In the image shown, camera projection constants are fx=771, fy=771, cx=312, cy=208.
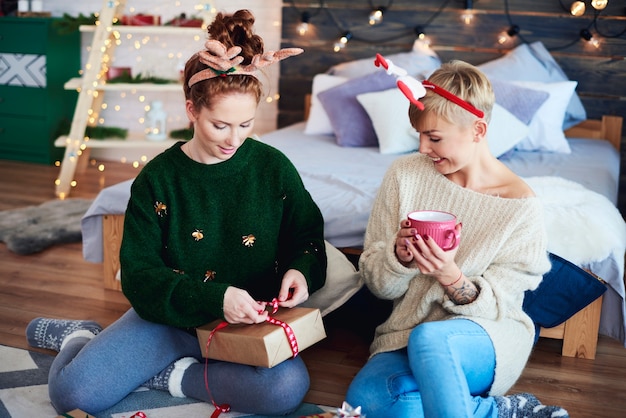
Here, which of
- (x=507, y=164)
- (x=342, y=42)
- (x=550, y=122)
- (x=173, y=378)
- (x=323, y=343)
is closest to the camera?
(x=173, y=378)

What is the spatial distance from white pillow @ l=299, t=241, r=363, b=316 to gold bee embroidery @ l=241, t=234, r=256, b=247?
0.29 m

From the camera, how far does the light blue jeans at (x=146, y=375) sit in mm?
1812

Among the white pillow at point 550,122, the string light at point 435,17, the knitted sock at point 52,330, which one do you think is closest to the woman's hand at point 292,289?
the knitted sock at point 52,330

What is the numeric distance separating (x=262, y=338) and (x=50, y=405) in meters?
0.63

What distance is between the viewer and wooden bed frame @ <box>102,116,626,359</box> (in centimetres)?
225

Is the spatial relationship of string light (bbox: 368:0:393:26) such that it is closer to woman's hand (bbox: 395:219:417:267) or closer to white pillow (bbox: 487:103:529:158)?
white pillow (bbox: 487:103:529:158)

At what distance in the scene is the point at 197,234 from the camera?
1.85 m

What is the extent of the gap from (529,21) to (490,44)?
0.21 metres

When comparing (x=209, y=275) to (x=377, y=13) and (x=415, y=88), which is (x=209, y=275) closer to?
(x=415, y=88)

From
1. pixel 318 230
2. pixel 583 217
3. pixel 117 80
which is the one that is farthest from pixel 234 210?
pixel 117 80

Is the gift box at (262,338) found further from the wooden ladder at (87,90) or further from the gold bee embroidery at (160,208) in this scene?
the wooden ladder at (87,90)

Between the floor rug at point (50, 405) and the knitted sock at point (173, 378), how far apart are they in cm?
2

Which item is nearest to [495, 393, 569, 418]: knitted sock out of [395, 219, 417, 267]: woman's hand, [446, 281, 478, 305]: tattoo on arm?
[446, 281, 478, 305]: tattoo on arm

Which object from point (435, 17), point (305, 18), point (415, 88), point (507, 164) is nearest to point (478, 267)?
point (415, 88)
